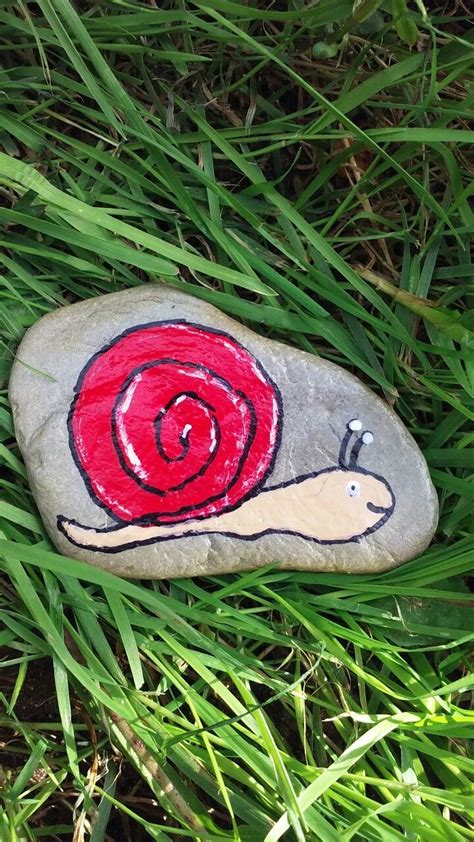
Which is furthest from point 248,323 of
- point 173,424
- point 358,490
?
point 358,490

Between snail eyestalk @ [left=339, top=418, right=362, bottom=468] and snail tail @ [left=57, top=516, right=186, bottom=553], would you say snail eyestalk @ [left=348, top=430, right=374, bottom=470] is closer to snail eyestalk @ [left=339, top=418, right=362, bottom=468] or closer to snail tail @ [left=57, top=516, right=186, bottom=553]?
snail eyestalk @ [left=339, top=418, right=362, bottom=468]

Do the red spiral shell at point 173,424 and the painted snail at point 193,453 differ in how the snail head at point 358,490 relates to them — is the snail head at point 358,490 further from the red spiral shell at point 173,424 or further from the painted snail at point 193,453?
the red spiral shell at point 173,424

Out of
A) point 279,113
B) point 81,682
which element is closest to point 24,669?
point 81,682

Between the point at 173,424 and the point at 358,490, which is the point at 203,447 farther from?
the point at 358,490

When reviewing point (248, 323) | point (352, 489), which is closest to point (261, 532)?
point (352, 489)

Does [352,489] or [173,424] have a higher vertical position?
[173,424]

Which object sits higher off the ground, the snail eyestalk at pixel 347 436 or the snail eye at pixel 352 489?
the snail eyestalk at pixel 347 436

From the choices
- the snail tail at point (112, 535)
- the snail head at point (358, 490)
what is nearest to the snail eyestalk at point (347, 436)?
the snail head at point (358, 490)
